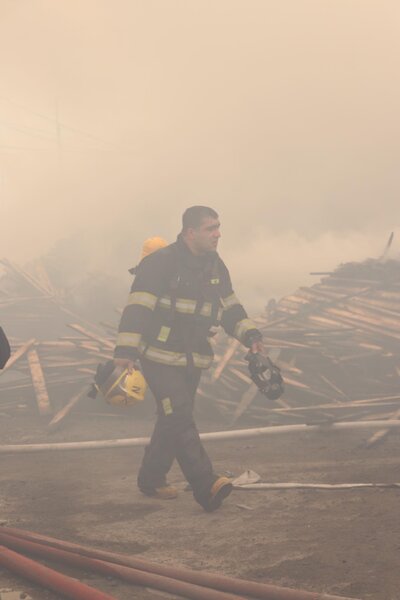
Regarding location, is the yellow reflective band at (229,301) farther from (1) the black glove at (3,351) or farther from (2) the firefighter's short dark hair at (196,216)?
(1) the black glove at (3,351)

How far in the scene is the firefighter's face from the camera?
20.3ft

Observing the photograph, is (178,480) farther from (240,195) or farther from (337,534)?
(240,195)

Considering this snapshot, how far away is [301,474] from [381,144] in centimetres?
1720

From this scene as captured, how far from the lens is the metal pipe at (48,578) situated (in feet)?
10.7

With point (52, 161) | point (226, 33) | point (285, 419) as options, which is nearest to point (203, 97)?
point (226, 33)

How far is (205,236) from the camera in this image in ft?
Answer: 20.3

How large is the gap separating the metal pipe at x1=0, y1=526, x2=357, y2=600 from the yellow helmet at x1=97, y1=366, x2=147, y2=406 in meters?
1.63

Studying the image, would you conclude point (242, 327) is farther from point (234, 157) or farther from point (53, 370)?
point (234, 157)

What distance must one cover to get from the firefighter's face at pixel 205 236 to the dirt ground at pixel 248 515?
6.09 ft

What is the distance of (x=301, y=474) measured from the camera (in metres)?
6.63

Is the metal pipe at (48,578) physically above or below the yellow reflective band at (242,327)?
below

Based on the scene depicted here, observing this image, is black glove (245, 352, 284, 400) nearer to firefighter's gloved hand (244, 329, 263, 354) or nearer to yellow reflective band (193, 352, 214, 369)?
firefighter's gloved hand (244, 329, 263, 354)

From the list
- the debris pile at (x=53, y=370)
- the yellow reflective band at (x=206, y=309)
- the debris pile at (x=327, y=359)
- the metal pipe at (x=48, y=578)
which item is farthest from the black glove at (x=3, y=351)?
the debris pile at (x=53, y=370)

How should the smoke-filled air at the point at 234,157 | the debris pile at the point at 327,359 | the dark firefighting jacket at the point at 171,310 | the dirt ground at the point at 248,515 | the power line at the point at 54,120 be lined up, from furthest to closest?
the power line at the point at 54,120 < the smoke-filled air at the point at 234,157 < the debris pile at the point at 327,359 < the dark firefighting jacket at the point at 171,310 < the dirt ground at the point at 248,515
